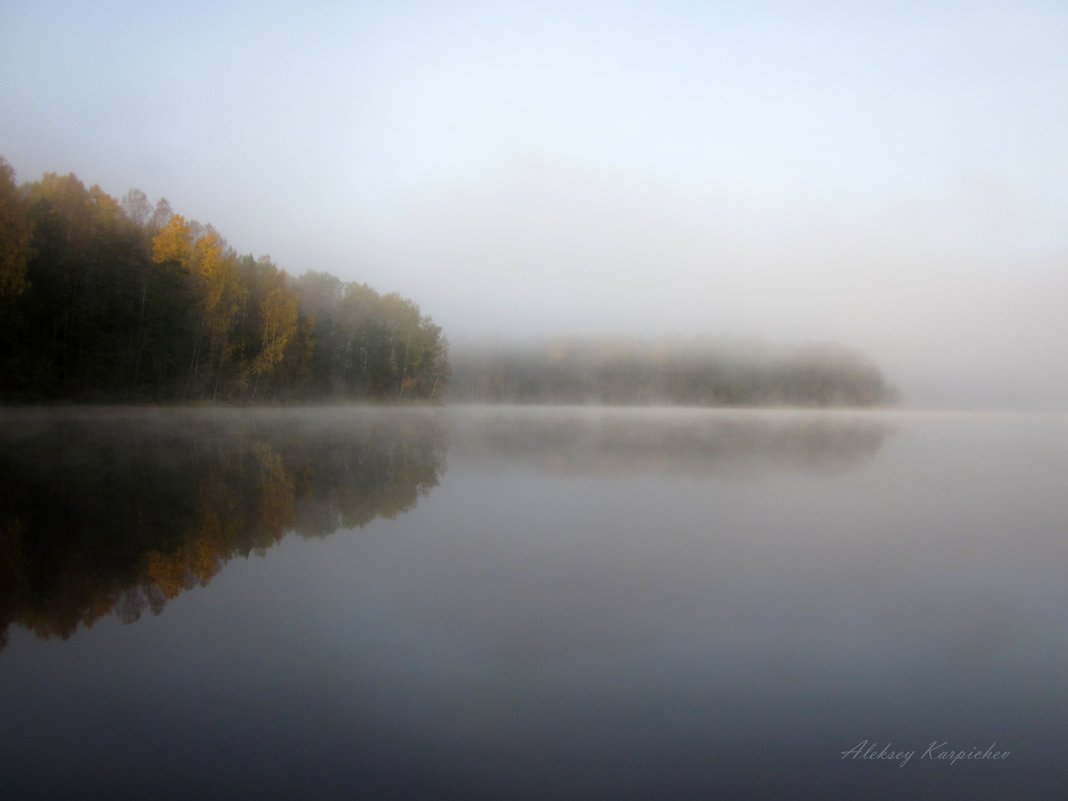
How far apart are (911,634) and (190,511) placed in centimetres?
745

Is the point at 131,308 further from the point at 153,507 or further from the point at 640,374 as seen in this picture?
the point at 640,374

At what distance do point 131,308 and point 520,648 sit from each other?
104 feet

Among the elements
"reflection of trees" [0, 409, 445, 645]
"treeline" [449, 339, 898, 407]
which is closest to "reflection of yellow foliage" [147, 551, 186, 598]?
"reflection of trees" [0, 409, 445, 645]

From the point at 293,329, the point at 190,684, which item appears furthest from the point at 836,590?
the point at 293,329

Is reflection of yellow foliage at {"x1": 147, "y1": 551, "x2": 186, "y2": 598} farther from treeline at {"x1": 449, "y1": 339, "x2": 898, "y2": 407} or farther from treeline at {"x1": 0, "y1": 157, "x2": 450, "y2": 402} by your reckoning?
treeline at {"x1": 449, "y1": 339, "x2": 898, "y2": 407}

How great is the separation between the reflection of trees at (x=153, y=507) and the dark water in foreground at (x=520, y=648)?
54 mm

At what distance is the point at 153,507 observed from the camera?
784 cm

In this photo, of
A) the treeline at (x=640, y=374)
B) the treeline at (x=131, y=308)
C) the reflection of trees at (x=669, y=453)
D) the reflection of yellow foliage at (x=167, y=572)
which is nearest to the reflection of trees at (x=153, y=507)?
the reflection of yellow foliage at (x=167, y=572)

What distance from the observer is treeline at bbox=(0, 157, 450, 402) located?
2444 cm

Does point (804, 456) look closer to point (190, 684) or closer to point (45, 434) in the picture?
point (190, 684)

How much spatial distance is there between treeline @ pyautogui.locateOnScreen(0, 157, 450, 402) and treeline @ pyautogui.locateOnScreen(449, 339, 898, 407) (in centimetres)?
3762

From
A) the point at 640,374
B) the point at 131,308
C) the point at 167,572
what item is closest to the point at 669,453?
the point at 167,572

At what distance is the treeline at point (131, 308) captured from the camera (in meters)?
24.4

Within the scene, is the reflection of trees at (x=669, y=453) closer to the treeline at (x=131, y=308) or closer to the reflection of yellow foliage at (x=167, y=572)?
the reflection of yellow foliage at (x=167, y=572)
